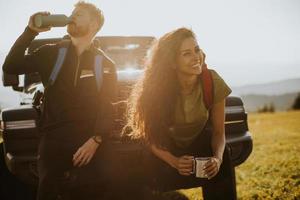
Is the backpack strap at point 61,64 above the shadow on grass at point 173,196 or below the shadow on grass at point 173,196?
above

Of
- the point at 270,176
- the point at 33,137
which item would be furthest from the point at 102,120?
the point at 270,176

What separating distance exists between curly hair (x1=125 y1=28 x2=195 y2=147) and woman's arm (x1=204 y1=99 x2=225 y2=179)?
36cm

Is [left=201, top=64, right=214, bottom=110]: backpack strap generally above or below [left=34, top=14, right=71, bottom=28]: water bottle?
below

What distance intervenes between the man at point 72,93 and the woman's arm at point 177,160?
18.2 inches

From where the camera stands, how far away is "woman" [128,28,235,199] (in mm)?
3229

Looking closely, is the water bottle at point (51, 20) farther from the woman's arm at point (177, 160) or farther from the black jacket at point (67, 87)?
the woman's arm at point (177, 160)

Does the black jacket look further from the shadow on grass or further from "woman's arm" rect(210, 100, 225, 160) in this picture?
the shadow on grass

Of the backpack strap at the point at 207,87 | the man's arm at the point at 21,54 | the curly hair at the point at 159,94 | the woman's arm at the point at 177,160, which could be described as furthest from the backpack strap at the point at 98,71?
the backpack strap at the point at 207,87

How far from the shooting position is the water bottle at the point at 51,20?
10.4 feet

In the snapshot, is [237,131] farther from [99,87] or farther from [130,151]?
[99,87]

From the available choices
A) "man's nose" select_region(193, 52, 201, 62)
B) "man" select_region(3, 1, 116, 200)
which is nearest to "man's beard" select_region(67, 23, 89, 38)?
"man" select_region(3, 1, 116, 200)

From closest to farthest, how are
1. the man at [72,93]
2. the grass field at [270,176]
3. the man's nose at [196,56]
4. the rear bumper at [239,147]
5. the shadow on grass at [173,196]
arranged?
the man at [72,93] < the man's nose at [196,56] < the rear bumper at [239,147] < the grass field at [270,176] < the shadow on grass at [173,196]

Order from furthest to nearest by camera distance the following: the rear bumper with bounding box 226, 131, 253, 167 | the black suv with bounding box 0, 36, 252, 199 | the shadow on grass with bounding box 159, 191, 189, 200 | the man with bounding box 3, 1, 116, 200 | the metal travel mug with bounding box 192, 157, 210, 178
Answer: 1. the shadow on grass with bounding box 159, 191, 189, 200
2. the rear bumper with bounding box 226, 131, 253, 167
3. the black suv with bounding box 0, 36, 252, 199
4. the man with bounding box 3, 1, 116, 200
5. the metal travel mug with bounding box 192, 157, 210, 178

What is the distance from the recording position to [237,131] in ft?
14.1
